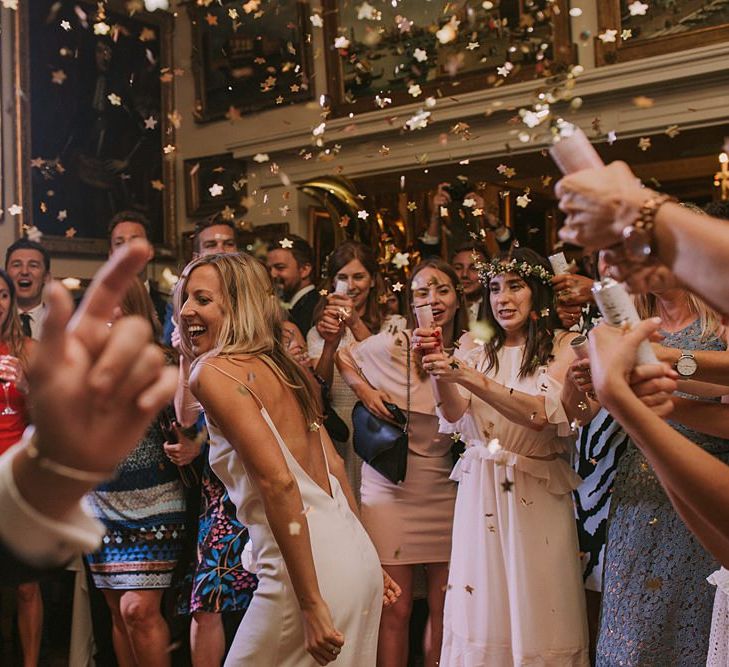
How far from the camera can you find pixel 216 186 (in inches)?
291

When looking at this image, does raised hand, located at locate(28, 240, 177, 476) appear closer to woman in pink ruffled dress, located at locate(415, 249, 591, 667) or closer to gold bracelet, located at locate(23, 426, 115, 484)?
gold bracelet, located at locate(23, 426, 115, 484)

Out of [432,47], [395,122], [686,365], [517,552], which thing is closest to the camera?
[686,365]

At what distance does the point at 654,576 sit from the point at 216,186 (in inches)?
210

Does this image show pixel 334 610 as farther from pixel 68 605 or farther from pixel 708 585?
pixel 68 605

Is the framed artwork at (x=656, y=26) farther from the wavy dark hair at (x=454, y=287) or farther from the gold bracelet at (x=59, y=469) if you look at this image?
the gold bracelet at (x=59, y=469)

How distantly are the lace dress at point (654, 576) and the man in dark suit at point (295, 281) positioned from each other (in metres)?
2.19

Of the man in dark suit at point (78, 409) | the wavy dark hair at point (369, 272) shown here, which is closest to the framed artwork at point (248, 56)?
the wavy dark hair at point (369, 272)

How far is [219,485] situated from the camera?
3.47 metres

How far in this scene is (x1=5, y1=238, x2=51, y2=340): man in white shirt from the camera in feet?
16.2

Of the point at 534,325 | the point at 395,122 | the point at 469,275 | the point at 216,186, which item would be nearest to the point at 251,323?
the point at 534,325

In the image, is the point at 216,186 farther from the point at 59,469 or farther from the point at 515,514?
the point at 59,469

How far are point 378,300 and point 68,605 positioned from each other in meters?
2.26

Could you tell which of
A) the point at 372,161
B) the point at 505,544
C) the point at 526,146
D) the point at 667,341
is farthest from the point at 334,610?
the point at 372,161

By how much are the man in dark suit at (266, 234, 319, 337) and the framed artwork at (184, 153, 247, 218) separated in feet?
7.76
